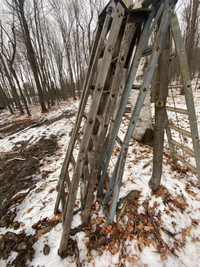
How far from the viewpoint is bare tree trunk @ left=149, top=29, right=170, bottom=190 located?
1414 mm

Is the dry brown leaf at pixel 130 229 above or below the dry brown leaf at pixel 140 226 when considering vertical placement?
below

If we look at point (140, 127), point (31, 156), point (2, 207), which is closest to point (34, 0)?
point (31, 156)

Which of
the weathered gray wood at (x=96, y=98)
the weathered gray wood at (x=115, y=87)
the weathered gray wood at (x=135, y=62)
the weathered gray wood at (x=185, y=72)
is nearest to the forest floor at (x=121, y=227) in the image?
the weathered gray wood at (x=96, y=98)

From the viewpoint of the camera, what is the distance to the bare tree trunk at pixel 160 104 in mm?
1414

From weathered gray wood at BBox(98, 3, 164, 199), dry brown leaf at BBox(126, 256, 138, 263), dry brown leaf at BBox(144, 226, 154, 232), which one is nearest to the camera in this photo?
weathered gray wood at BBox(98, 3, 164, 199)

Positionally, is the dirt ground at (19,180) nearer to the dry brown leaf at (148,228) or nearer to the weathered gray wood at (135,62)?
the dry brown leaf at (148,228)

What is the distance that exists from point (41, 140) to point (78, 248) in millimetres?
4278

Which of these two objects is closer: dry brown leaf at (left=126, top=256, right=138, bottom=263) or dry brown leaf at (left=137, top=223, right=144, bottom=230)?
dry brown leaf at (left=126, top=256, right=138, bottom=263)

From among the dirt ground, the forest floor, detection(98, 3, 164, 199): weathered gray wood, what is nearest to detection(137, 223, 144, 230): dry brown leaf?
the forest floor

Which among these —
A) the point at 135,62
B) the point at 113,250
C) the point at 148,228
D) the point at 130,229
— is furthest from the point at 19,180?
the point at 135,62

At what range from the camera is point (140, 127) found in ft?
10.8

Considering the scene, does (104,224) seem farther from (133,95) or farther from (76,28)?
(76,28)

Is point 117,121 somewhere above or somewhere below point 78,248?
above

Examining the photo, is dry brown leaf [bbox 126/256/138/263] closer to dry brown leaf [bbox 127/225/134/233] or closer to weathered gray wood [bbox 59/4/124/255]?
dry brown leaf [bbox 127/225/134/233]
